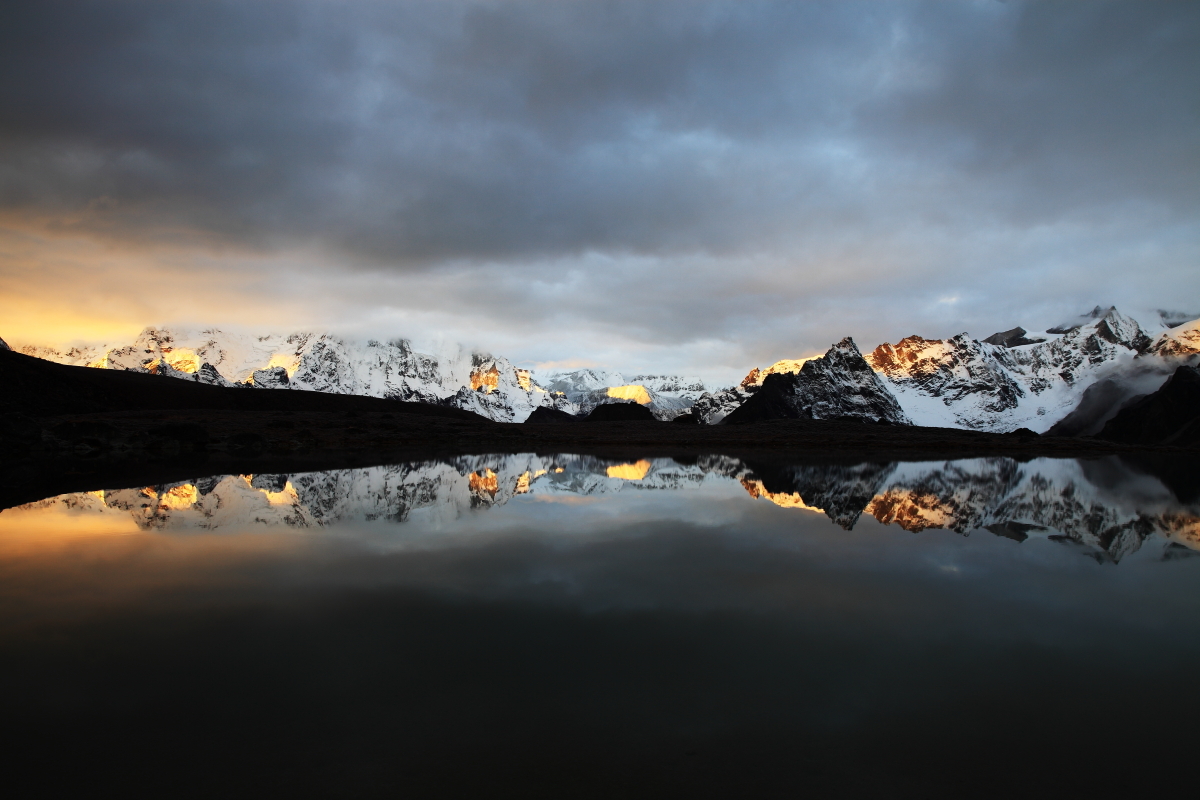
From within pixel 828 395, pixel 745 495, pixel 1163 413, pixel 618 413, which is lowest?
pixel 745 495

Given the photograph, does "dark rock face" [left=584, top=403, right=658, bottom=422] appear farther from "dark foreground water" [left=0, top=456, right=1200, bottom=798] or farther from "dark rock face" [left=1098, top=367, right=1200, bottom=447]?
"dark foreground water" [left=0, top=456, right=1200, bottom=798]

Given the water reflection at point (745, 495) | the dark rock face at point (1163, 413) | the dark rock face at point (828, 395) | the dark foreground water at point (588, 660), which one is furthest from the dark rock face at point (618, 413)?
the dark foreground water at point (588, 660)

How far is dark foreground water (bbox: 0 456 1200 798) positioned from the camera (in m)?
3.93

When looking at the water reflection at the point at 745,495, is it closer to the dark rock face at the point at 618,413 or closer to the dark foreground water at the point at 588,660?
the dark foreground water at the point at 588,660

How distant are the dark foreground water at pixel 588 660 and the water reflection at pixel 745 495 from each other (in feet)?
2.16

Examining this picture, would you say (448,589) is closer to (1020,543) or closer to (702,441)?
(1020,543)

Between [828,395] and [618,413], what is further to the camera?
[828,395]

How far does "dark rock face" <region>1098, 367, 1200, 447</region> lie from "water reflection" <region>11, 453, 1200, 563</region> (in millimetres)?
84256

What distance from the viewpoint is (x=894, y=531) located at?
41.8ft

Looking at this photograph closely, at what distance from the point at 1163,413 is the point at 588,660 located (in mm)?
121292

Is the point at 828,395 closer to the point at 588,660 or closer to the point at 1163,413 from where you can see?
the point at 1163,413

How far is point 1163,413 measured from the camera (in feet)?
302

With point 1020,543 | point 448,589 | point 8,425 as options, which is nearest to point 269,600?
point 448,589

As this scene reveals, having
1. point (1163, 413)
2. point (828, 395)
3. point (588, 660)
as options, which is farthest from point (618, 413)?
point (588, 660)
